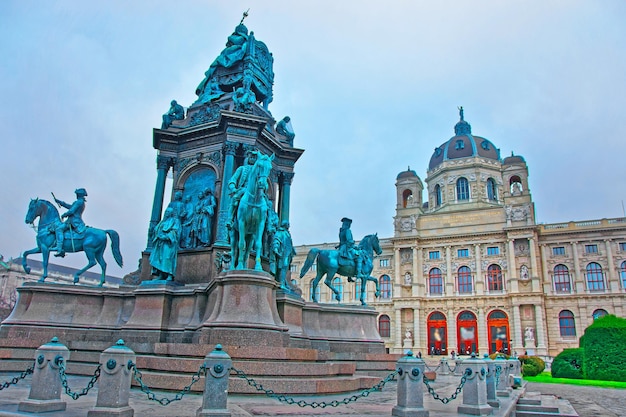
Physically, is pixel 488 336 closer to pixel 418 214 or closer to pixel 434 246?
pixel 434 246

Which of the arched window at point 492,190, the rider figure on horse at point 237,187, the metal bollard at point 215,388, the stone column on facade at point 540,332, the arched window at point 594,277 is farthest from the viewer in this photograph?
the arched window at point 492,190

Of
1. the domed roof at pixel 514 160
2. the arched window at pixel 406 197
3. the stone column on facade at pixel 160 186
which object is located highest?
the domed roof at pixel 514 160

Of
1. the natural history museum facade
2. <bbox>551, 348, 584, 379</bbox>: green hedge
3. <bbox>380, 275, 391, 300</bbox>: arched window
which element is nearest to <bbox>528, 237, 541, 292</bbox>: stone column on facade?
the natural history museum facade

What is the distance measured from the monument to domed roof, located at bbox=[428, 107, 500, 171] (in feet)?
191

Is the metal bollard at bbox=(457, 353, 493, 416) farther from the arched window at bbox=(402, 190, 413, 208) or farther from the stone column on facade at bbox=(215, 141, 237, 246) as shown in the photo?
the arched window at bbox=(402, 190, 413, 208)

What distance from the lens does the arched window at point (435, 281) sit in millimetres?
61031

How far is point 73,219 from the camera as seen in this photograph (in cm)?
1393

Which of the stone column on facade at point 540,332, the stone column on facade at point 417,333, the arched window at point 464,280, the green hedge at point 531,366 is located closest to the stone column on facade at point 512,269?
the stone column on facade at point 540,332

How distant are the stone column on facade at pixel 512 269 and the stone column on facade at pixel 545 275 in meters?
3.76

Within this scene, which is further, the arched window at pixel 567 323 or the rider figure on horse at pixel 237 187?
the arched window at pixel 567 323

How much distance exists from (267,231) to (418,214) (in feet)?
175

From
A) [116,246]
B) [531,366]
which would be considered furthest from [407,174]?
[116,246]

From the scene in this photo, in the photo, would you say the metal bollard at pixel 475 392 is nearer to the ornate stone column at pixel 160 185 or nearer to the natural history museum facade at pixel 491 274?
the ornate stone column at pixel 160 185

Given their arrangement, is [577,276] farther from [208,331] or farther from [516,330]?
[208,331]
